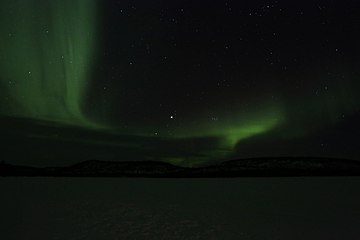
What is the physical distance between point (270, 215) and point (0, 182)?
56.3 meters

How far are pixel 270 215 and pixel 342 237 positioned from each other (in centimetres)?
767

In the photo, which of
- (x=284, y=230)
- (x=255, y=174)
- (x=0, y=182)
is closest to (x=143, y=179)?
(x=255, y=174)

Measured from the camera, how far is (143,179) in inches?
2785

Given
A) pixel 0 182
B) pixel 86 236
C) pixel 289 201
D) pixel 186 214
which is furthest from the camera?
pixel 0 182

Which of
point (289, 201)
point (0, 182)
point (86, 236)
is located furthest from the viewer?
point (0, 182)

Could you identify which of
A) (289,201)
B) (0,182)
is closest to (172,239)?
(289,201)

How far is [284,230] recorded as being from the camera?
17781 millimetres

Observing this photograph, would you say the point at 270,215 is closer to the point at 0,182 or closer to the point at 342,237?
the point at 342,237

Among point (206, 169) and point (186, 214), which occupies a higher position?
point (206, 169)

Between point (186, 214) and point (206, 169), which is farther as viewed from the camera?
point (206, 169)

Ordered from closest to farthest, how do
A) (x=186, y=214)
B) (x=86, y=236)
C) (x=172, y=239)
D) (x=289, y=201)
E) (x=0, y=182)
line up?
(x=172, y=239) < (x=86, y=236) < (x=186, y=214) < (x=289, y=201) < (x=0, y=182)

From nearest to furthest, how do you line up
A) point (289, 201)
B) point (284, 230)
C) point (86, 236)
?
point (86, 236)
point (284, 230)
point (289, 201)

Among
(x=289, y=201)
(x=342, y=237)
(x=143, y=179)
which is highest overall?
(x=143, y=179)

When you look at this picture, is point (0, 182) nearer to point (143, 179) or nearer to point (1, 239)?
point (143, 179)
